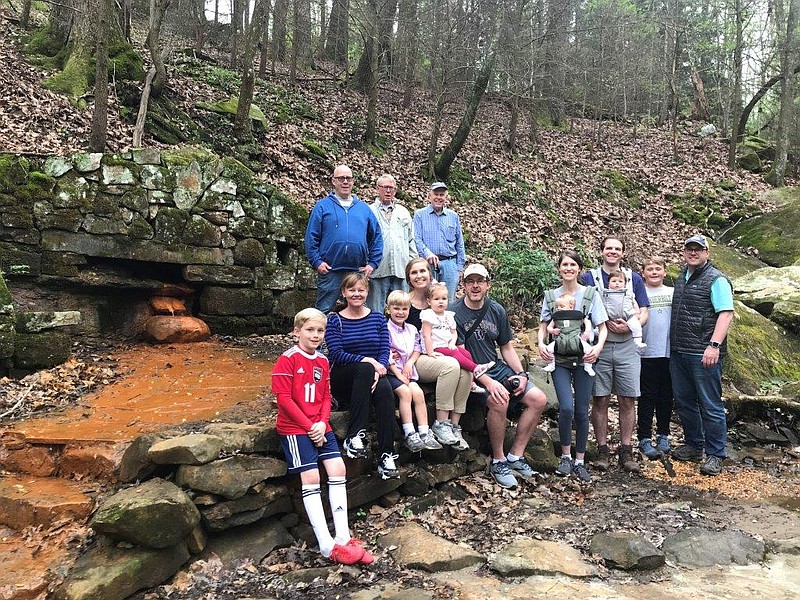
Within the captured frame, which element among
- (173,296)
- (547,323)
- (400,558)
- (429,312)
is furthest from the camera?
(173,296)

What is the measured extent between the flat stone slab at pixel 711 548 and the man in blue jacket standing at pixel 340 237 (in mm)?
3369

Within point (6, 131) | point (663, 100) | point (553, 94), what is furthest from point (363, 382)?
point (663, 100)

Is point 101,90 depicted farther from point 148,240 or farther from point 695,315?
point 695,315

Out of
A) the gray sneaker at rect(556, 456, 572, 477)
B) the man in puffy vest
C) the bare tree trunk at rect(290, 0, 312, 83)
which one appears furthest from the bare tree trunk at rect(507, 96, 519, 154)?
the gray sneaker at rect(556, 456, 572, 477)

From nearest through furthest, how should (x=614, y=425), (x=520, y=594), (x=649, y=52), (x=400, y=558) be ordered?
(x=520, y=594)
(x=400, y=558)
(x=614, y=425)
(x=649, y=52)

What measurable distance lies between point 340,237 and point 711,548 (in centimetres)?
393

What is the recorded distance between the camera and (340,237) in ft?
18.2

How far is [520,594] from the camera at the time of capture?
3139 millimetres

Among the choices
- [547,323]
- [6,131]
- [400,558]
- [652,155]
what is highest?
[652,155]

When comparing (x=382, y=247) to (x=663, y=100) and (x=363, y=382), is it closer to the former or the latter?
(x=363, y=382)

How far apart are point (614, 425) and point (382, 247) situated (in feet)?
11.2

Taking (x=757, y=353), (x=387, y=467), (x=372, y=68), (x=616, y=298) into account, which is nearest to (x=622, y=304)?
(x=616, y=298)

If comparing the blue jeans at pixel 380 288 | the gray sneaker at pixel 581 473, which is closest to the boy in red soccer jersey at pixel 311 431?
the blue jeans at pixel 380 288

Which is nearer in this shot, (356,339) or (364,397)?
(364,397)
